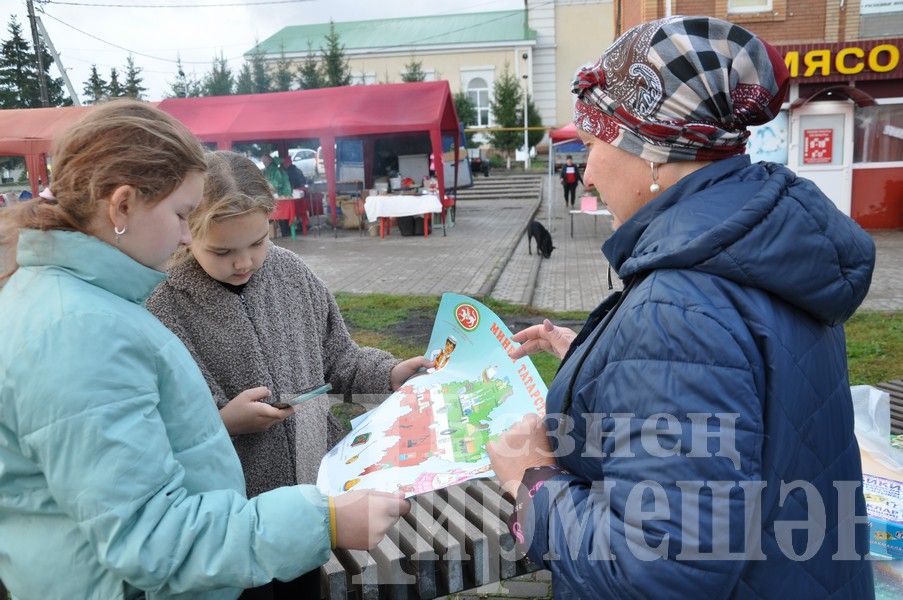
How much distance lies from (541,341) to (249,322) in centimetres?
85

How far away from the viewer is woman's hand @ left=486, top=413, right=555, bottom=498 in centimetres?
149

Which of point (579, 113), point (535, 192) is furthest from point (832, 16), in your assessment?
point (579, 113)

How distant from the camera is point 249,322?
214 cm

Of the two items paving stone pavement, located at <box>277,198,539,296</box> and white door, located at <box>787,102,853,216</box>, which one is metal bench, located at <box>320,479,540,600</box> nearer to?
paving stone pavement, located at <box>277,198,539,296</box>

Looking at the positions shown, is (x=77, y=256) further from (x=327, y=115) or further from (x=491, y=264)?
(x=327, y=115)

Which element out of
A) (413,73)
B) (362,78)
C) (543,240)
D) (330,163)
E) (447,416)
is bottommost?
(543,240)

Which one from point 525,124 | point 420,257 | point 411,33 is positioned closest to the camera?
point 420,257

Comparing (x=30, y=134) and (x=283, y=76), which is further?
(x=283, y=76)

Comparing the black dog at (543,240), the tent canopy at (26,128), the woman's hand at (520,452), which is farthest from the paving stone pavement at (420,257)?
the woman's hand at (520,452)

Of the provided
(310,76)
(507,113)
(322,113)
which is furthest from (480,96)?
(322,113)

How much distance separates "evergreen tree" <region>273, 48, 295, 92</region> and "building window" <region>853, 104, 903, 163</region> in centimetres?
3677

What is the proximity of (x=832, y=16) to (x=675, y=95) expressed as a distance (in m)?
17.2

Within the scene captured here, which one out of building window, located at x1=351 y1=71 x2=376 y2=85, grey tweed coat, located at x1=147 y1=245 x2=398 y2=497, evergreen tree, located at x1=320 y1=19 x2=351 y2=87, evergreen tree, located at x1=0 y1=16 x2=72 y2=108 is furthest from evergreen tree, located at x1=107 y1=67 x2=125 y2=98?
grey tweed coat, located at x1=147 y1=245 x2=398 y2=497

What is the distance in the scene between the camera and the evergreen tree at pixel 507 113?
38156 mm
